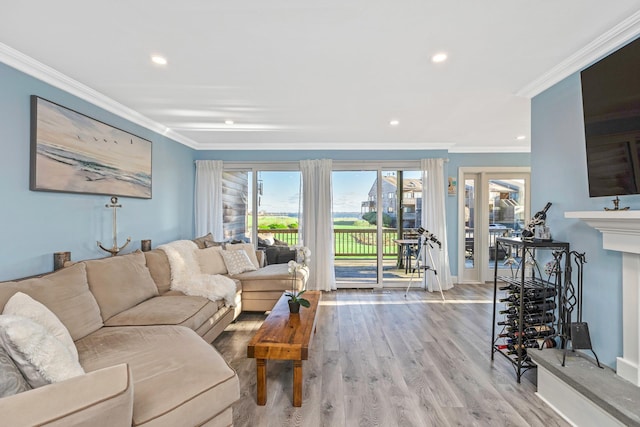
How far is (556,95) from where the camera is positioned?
2510mm

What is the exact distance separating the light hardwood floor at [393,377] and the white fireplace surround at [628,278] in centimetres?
57

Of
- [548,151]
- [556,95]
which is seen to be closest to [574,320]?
[548,151]

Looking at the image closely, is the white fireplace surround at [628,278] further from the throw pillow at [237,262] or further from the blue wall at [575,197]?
the throw pillow at [237,262]

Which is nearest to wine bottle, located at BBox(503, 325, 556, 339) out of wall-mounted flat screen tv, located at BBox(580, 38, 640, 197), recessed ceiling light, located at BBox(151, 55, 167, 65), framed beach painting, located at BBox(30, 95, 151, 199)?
wall-mounted flat screen tv, located at BBox(580, 38, 640, 197)

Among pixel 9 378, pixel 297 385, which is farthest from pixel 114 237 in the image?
pixel 297 385

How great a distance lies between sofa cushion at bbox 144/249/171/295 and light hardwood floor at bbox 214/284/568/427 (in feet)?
2.76

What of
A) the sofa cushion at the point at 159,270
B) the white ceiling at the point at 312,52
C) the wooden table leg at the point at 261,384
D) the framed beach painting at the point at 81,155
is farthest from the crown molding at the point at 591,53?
the framed beach painting at the point at 81,155

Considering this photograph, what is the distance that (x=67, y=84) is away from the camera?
2.64 m

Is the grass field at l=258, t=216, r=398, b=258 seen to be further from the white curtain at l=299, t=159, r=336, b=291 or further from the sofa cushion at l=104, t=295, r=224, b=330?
the sofa cushion at l=104, t=295, r=224, b=330

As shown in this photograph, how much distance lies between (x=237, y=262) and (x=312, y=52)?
2.93 m

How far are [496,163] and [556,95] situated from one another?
315cm

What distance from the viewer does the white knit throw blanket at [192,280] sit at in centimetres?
306

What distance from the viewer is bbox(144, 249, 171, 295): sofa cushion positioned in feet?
10.3

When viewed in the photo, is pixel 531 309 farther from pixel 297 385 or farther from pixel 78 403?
pixel 78 403
